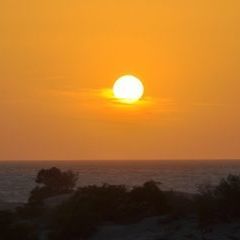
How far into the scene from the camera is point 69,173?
61.0 m

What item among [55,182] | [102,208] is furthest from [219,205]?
[55,182]

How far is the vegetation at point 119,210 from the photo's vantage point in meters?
33.2

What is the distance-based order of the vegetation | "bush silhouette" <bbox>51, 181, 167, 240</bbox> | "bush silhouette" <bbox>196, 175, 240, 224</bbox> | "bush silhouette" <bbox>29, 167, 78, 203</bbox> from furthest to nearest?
"bush silhouette" <bbox>29, 167, 78, 203</bbox>, "bush silhouette" <bbox>51, 181, 167, 240</bbox>, the vegetation, "bush silhouette" <bbox>196, 175, 240, 224</bbox>

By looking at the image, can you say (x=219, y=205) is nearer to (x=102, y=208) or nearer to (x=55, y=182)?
(x=102, y=208)

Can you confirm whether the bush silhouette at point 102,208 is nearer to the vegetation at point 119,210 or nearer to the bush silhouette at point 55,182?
the vegetation at point 119,210

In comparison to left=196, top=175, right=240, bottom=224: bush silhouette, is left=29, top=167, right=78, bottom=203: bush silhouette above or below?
above

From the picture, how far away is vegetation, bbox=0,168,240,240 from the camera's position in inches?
1305

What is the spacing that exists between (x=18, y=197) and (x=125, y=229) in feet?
158

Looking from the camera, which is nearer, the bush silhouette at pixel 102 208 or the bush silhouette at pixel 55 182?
the bush silhouette at pixel 102 208

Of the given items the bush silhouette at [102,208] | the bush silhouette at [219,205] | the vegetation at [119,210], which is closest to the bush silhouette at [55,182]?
the vegetation at [119,210]

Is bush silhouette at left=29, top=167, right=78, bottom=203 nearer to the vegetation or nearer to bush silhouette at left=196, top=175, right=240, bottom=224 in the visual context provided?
the vegetation

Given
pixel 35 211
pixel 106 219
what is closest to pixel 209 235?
pixel 106 219

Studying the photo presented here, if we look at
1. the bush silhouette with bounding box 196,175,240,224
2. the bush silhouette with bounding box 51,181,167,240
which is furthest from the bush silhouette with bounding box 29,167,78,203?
the bush silhouette with bounding box 196,175,240,224

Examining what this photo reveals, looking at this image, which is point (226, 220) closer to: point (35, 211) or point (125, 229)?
point (125, 229)
